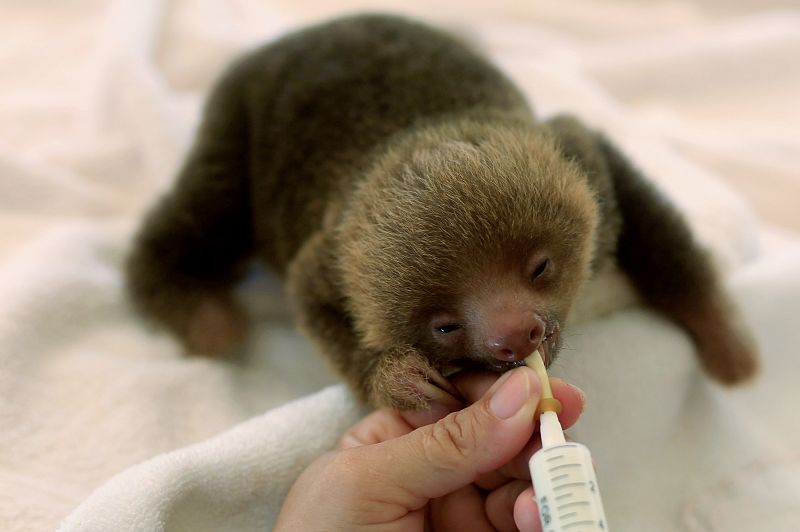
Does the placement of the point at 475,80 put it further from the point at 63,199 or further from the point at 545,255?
the point at 63,199

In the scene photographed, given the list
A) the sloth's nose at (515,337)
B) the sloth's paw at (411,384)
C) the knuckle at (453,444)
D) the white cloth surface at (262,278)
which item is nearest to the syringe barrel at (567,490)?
the knuckle at (453,444)

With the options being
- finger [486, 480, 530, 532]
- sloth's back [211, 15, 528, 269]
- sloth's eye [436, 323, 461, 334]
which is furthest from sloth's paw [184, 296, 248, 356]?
finger [486, 480, 530, 532]

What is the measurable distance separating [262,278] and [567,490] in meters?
1.58

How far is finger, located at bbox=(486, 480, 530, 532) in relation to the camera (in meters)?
1.38

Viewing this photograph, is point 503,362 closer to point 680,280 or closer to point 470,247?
point 470,247

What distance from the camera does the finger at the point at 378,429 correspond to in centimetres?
148

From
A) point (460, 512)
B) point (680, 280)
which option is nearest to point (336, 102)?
point (680, 280)

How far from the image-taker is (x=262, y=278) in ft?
7.94

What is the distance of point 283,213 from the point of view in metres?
2.06

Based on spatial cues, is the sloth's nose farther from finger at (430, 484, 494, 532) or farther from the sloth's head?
finger at (430, 484, 494, 532)

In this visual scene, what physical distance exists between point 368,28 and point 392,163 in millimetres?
739

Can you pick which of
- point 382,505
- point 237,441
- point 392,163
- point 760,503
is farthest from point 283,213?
point 760,503

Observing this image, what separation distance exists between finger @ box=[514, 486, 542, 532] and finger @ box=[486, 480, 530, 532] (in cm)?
23

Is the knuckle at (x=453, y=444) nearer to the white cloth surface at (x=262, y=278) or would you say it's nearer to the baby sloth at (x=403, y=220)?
the baby sloth at (x=403, y=220)
